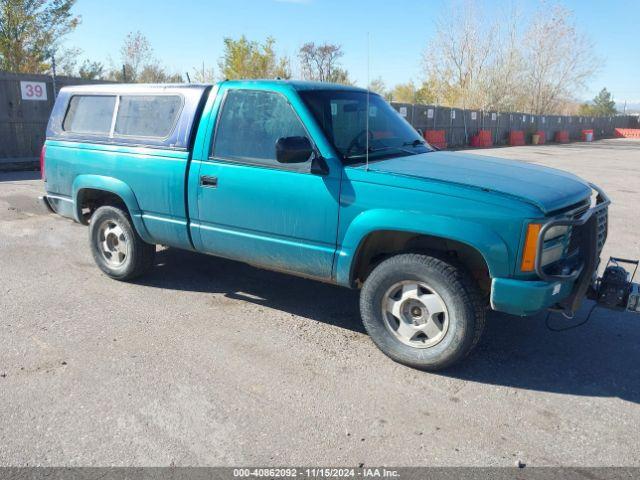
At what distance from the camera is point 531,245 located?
3238mm

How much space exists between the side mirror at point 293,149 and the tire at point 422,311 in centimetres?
98

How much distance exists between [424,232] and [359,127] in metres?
1.26

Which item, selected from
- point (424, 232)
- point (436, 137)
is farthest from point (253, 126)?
point (436, 137)

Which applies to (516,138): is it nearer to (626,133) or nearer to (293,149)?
(626,133)

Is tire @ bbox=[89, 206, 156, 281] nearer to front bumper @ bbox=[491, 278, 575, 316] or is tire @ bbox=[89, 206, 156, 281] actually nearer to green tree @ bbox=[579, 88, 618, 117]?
front bumper @ bbox=[491, 278, 575, 316]

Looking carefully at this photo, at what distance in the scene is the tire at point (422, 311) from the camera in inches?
137

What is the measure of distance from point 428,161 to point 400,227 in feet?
2.72

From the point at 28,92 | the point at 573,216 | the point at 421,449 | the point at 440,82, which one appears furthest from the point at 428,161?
the point at 440,82

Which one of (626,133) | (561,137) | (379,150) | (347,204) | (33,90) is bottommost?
(347,204)

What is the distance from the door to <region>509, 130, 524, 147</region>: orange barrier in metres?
30.7

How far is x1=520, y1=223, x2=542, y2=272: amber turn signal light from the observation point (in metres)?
3.23

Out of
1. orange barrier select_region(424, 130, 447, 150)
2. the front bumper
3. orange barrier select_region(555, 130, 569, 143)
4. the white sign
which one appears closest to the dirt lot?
the front bumper

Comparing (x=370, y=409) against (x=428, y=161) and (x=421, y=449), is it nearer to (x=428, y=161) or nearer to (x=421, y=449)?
(x=421, y=449)

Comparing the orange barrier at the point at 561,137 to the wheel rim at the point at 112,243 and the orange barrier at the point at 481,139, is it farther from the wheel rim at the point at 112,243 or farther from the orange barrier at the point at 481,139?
the wheel rim at the point at 112,243
